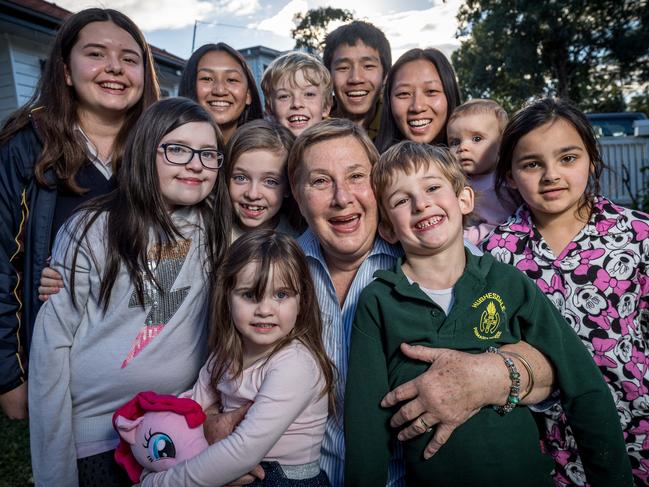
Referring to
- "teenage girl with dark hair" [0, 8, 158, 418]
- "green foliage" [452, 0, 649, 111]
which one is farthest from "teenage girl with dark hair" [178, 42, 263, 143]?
"green foliage" [452, 0, 649, 111]

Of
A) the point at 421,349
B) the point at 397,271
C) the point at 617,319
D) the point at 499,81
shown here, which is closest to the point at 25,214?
the point at 397,271

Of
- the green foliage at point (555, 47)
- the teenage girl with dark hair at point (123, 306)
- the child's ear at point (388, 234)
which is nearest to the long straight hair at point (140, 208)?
the teenage girl with dark hair at point (123, 306)

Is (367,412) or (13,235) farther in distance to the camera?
(13,235)

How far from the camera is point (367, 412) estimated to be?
2.00 meters

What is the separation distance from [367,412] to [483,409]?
488 millimetres

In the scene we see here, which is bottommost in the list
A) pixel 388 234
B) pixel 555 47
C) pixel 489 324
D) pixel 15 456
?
pixel 15 456

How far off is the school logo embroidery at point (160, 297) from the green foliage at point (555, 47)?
21686mm

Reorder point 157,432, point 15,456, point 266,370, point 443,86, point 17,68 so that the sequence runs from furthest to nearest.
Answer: point 17,68, point 15,456, point 443,86, point 266,370, point 157,432

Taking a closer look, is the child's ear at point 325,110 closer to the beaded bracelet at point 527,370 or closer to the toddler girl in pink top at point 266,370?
the toddler girl in pink top at point 266,370


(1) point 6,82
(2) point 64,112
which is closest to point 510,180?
(2) point 64,112

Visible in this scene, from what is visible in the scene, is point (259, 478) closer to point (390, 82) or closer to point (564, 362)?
point (564, 362)

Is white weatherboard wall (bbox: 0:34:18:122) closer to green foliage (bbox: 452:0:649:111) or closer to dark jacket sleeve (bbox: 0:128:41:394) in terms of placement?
dark jacket sleeve (bbox: 0:128:41:394)

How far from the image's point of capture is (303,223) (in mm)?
3088

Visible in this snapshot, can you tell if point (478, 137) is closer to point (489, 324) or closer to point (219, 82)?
point (489, 324)
